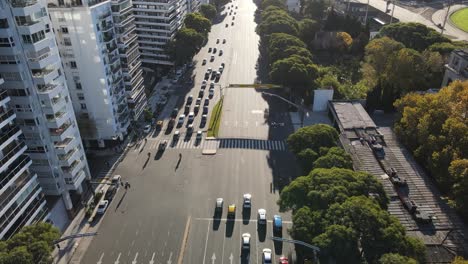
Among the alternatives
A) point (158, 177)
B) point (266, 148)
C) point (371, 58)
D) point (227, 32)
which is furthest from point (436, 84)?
point (227, 32)

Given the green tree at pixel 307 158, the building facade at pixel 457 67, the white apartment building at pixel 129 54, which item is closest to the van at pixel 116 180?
the white apartment building at pixel 129 54

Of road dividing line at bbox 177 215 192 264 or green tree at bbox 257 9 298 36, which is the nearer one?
road dividing line at bbox 177 215 192 264

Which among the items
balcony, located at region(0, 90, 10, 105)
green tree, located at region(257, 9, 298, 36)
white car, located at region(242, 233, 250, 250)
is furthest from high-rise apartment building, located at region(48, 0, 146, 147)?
green tree, located at region(257, 9, 298, 36)

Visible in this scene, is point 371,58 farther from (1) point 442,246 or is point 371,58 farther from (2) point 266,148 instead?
(1) point 442,246

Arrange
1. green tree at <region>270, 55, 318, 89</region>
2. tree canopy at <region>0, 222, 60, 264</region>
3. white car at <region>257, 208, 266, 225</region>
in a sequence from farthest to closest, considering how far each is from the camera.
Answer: green tree at <region>270, 55, 318, 89</region> → white car at <region>257, 208, 266, 225</region> → tree canopy at <region>0, 222, 60, 264</region>

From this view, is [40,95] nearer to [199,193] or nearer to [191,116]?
[199,193]

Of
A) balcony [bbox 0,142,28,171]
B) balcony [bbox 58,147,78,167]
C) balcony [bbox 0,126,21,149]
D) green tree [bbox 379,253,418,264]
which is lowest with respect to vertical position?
green tree [bbox 379,253,418,264]

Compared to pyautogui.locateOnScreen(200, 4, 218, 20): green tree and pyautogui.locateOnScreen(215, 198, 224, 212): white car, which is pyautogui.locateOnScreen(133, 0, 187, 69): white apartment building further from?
pyautogui.locateOnScreen(215, 198, 224, 212): white car
